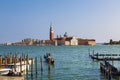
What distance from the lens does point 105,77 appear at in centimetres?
3116

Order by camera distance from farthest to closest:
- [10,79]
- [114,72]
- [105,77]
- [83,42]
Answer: [83,42]
[105,77]
[114,72]
[10,79]

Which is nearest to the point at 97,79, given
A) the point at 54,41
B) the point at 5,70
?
the point at 5,70

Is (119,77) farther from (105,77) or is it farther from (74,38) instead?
(74,38)

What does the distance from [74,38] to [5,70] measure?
16028 cm

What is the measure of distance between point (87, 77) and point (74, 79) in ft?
5.73

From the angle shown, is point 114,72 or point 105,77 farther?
point 105,77

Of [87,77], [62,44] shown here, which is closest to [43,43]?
[62,44]

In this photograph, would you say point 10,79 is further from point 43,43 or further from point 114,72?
point 43,43

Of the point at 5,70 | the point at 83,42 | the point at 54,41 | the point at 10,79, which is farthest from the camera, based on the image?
the point at 83,42

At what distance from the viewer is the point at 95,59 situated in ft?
190

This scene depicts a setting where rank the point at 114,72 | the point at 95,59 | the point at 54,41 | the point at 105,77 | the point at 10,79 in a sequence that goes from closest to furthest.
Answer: the point at 10,79, the point at 114,72, the point at 105,77, the point at 95,59, the point at 54,41

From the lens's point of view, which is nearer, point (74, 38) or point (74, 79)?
point (74, 79)

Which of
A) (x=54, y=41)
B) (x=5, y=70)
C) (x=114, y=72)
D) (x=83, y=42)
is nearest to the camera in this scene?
(x=5, y=70)

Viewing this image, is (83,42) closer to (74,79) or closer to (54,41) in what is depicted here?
(54,41)
